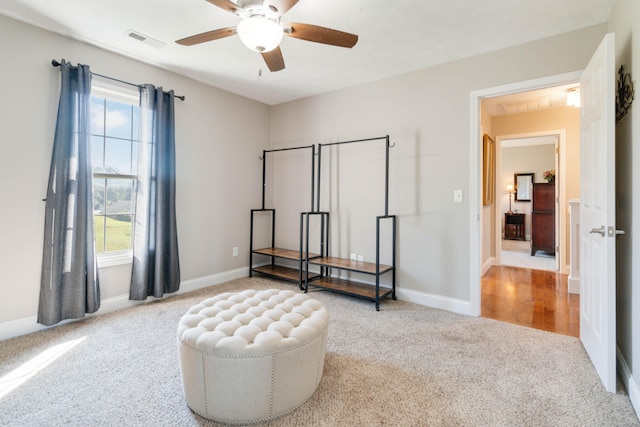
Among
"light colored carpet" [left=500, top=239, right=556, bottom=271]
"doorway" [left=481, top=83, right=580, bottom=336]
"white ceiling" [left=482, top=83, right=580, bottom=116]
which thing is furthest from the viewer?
"light colored carpet" [left=500, top=239, right=556, bottom=271]

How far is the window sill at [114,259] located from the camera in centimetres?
299

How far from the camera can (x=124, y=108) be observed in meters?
3.17

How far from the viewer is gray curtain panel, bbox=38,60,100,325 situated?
2557 millimetres

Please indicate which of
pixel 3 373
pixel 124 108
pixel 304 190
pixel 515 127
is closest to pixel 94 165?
pixel 124 108

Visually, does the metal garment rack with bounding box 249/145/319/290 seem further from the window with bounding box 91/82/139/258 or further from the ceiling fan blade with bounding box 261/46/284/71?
the ceiling fan blade with bounding box 261/46/284/71

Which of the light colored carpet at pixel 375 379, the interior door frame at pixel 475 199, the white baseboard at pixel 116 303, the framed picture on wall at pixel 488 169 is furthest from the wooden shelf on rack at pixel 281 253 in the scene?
the framed picture on wall at pixel 488 169

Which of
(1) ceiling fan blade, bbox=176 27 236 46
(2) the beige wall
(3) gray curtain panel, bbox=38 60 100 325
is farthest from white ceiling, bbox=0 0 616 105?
(3) gray curtain panel, bbox=38 60 100 325

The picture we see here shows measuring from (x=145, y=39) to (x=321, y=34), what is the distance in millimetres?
1791

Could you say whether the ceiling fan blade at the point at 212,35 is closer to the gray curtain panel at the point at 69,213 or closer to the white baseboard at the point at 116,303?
the gray curtain panel at the point at 69,213

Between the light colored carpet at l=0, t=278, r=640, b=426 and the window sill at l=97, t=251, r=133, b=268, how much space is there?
0.50m

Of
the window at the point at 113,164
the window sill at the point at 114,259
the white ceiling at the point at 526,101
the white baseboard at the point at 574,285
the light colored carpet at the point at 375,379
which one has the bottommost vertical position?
the light colored carpet at the point at 375,379

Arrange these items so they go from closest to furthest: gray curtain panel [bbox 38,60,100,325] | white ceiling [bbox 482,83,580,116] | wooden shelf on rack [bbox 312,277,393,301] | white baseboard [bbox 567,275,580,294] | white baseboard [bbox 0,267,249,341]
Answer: white baseboard [bbox 0,267,249,341], gray curtain panel [bbox 38,60,100,325], wooden shelf on rack [bbox 312,277,393,301], white baseboard [bbox 567,275,580,294], white ceiling [bbox 482,83,580,116]

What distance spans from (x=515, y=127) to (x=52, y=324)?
6299 millimetres

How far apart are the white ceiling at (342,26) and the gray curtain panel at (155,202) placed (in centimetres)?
51
